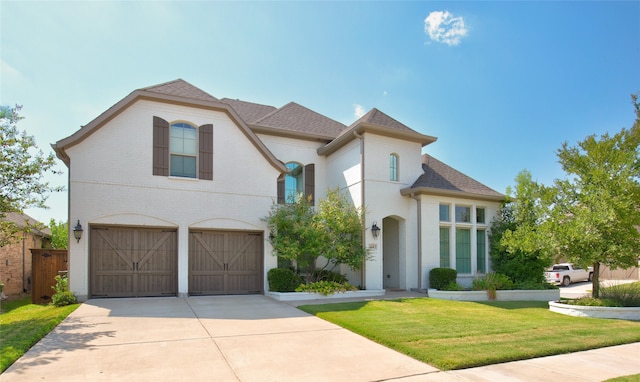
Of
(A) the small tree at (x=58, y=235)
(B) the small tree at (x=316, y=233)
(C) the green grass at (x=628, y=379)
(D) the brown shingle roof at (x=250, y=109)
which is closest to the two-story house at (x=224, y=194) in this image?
(D) the brown shingle roof at (x=250, y=109)

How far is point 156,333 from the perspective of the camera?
7609mm

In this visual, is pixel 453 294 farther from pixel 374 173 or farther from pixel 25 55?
pixel 25 55

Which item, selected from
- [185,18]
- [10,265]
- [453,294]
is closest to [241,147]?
[185,18]

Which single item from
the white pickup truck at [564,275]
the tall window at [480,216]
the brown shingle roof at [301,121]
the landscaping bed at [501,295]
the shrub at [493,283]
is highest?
the brown shingle roof at [301,121]

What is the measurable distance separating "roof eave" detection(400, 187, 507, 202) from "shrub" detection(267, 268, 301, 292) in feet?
19.4

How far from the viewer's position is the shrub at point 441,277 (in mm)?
15016

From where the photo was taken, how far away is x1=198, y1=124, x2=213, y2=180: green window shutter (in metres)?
13.5

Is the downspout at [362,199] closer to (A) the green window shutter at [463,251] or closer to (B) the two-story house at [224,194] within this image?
(B) the two-story house at [224,194]

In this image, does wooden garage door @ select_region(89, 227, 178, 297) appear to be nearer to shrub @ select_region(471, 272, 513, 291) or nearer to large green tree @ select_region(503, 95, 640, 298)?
shrub @ select_region(471, 272, 513, 291)

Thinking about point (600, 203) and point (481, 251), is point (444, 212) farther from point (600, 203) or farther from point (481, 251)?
point (600, 203)

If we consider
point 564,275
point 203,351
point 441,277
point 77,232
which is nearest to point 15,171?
point 77,232

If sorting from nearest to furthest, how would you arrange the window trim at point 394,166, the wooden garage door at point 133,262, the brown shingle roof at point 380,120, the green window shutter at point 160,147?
1. the wooden garage door at point 133,262
2. the green window shutter at point 160,147
3. the brown shingle roof at point 380,120
4. the window trim at point 394,166

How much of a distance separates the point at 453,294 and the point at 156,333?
1014 cm

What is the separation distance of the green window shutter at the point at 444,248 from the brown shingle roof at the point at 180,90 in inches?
417
